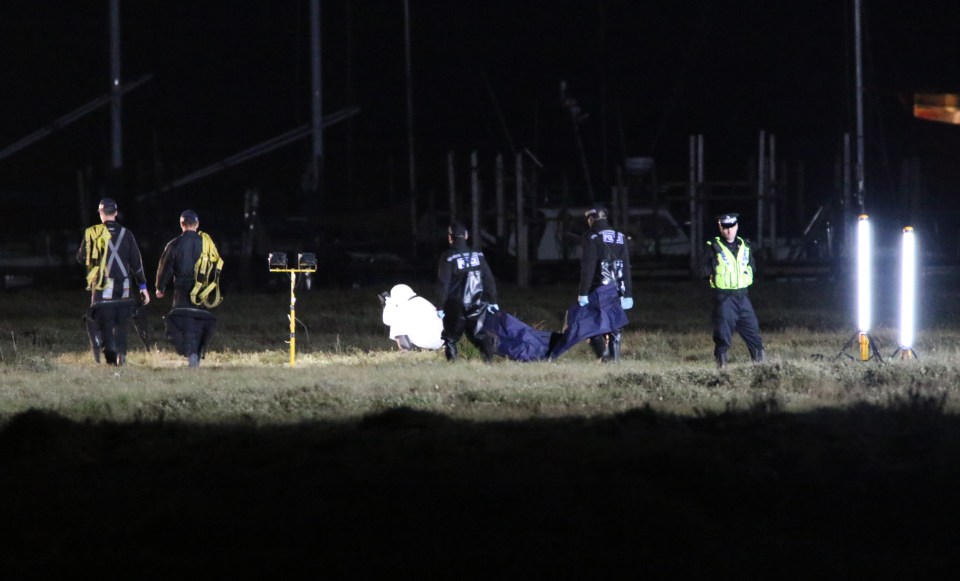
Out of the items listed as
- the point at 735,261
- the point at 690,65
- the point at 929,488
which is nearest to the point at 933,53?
the point at 690,65

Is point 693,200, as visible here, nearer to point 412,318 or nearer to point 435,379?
point 412,318

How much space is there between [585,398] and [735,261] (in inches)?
121

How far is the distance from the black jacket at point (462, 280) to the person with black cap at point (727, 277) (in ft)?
7.81

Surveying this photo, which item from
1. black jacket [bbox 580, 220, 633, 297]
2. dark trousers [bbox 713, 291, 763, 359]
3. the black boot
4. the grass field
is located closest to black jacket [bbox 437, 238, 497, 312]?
the grass field

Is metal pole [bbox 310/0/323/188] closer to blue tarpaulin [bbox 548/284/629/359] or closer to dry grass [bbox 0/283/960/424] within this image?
dry grass [bbox 0/283/960/424]

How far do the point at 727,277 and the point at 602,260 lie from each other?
1.60 m

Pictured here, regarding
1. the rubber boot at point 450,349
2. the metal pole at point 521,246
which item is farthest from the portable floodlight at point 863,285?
the metal pole at point 521,246

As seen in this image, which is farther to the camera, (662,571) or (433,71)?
(433,71)

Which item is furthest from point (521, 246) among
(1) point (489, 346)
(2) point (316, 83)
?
(1) point (489, 346)

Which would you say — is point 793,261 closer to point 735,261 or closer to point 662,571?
point 735,261

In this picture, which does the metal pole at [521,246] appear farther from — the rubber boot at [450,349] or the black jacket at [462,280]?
the black jacket at [462,280]

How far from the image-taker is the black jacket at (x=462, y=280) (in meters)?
17.0

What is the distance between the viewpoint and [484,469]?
Result: 9633 mm

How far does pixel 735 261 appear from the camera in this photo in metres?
15.8
